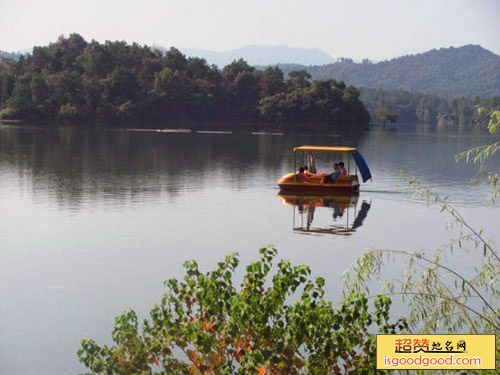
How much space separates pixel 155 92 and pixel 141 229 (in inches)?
3862

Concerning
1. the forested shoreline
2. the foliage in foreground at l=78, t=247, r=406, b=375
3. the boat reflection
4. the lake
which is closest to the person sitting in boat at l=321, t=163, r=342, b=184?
the boat reflection

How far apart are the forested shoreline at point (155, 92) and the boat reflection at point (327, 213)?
8595 cm

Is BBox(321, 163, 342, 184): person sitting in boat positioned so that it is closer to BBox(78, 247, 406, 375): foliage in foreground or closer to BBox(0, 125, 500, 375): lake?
BBox(0, 125, 500, 375): lake

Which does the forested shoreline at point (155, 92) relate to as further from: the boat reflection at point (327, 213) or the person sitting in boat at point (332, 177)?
the boat reflection at point (327, 213)

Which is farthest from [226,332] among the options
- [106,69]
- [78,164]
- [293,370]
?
[106,69]

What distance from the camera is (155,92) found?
4638 inches

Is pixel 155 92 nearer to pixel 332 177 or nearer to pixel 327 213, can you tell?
pixel 332 177

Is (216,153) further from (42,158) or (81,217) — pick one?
(81,217)

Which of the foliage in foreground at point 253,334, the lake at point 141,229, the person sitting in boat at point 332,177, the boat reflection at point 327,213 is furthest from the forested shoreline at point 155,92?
the foliage in foreground at point 253,334

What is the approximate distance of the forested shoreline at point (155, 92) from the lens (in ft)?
370

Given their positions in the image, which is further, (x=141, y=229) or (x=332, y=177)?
(x=332, y=177)

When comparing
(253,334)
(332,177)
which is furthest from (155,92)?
(253,334)

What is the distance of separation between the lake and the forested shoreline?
68.0 metres

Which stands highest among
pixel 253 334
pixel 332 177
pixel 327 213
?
pixel 332 177
